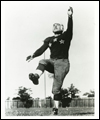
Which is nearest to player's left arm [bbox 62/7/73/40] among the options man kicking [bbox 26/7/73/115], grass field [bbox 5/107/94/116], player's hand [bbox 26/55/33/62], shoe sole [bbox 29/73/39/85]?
man kicking [bbox 26/7/73/115]

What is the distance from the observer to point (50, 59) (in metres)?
3.90

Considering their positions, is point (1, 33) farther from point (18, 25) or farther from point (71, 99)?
point (71, 99)

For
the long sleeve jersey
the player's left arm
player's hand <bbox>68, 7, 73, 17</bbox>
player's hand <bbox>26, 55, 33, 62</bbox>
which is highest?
player's hand <bbox>68, 7, 73, 17</bbox>

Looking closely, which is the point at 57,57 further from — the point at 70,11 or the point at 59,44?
the point at 70,11

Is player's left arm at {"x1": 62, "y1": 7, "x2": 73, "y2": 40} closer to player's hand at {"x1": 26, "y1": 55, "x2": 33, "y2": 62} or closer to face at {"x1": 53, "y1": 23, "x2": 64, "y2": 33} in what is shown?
face at {"x1": 53, "y1": 23, "x2": 64, "y2": 33}

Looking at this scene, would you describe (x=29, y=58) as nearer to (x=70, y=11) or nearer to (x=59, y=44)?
(x=59, y=44)

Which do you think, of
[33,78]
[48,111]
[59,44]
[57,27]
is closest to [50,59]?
[59,44]

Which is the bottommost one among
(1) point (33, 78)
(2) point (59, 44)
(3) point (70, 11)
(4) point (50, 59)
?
(1) point (33, 78)

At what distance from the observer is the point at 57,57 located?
3896 millimetres

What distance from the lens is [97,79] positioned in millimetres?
3889

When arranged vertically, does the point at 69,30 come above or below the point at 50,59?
above

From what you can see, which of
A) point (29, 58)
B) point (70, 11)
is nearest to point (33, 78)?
point (29, 58)

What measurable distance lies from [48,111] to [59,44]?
39.9 inches

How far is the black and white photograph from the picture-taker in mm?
3865
